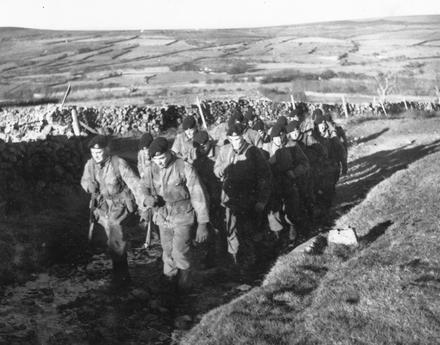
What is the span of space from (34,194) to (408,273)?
26.2 feet

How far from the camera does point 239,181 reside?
322 inches

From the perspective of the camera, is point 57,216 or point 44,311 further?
point 57,216

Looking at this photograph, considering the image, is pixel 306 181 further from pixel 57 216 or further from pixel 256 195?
pixel 57 216

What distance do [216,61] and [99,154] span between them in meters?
57.8

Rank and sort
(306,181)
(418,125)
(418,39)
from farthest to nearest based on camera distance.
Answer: (418,39) < (418,125) < (306,181)

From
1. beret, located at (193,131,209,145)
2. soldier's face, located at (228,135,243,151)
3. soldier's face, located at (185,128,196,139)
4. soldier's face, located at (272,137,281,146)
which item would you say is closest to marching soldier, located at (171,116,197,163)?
soldier's face, located at (185,128,196,139)

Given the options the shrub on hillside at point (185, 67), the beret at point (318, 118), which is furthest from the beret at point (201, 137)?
the shrub on hillside at point (185, 67)

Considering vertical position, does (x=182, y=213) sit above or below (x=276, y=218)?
above

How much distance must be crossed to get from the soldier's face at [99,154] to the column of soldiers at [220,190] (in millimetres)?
15

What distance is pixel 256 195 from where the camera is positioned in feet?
27.2

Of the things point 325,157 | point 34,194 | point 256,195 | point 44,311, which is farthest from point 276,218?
point 34,194

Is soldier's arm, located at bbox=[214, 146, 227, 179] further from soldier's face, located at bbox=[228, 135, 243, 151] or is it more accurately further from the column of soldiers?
soldier's face, located at bbox=[228, 135, 243, 151]

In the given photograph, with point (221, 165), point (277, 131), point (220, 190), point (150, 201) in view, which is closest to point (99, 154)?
point (150, 201)

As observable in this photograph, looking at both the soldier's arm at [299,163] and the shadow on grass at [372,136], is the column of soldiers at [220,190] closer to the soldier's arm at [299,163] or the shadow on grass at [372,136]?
the soldier's arm at [299,163]
